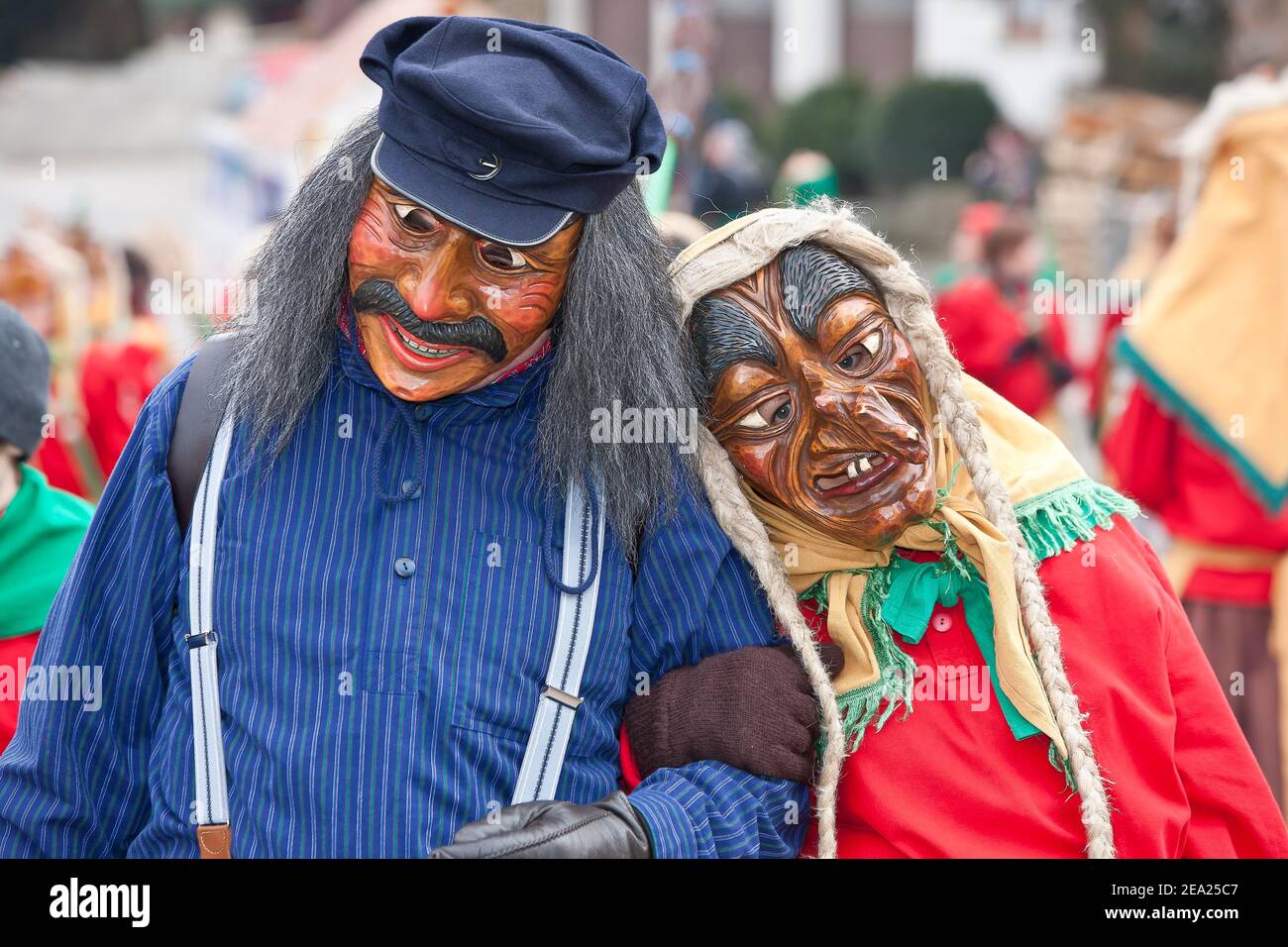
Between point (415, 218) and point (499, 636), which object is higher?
point (415, 218)

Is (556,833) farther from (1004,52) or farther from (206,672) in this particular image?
(1004,52)

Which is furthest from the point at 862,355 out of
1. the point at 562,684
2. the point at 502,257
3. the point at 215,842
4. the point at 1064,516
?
the point at 215,842

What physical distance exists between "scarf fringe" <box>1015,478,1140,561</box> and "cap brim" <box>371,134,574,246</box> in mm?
838

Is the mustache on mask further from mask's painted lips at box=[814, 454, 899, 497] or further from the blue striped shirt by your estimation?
mask's painted lips at box=[814, 454, 899, 497]

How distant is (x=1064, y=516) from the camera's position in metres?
2.27

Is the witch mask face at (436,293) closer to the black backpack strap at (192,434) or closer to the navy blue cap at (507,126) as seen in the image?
the navy blue cap at (507,126)

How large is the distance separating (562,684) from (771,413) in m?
0.51

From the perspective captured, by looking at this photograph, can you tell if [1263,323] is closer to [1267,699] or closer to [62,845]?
[1267,699]

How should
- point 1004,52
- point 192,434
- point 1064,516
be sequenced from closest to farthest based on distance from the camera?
point 192,434 < point 1064,516 < point 1004,52

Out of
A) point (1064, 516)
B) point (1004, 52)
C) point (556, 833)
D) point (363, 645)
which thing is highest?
point (1004, 52)

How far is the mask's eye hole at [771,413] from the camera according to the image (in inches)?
85.1

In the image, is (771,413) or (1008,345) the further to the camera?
(1008,345)

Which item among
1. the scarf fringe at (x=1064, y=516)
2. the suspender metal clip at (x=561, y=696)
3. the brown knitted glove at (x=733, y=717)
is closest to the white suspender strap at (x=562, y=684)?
the suspender metal clip at (x=561, y=696)

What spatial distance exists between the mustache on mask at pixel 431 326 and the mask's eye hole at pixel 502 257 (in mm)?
76
